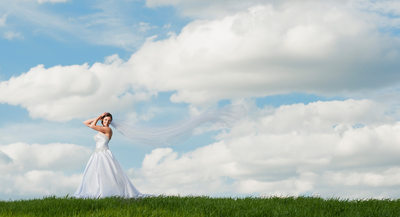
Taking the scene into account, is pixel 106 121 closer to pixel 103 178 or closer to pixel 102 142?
pixel 102 142

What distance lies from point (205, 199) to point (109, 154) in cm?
394

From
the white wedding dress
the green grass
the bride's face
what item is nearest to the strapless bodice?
the white wedding dress

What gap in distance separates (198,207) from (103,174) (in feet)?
14.6

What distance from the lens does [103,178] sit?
658 inches

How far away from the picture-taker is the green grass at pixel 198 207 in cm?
1290

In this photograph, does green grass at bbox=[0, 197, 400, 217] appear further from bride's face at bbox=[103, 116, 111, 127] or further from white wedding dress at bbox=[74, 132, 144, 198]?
bride's face at bbox=[103, 116, 111, 127]

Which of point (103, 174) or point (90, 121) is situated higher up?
point (90, 121)

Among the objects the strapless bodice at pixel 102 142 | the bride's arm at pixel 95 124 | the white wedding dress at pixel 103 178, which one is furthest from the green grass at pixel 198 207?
the bride's arm at pixel 95 124

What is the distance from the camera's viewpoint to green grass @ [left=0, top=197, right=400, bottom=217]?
12898 millimetres

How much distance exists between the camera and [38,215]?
12898 millimetres

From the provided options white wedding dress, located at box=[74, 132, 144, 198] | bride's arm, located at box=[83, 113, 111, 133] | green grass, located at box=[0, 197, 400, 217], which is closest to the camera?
green grass, located at box=[0, 197, 400, 217]

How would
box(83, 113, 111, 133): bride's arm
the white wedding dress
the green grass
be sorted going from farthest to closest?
box(83, 113, 111, 133): bride's arm
the white wedding dress
the green grass

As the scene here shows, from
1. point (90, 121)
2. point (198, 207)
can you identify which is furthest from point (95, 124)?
point (198, 207)

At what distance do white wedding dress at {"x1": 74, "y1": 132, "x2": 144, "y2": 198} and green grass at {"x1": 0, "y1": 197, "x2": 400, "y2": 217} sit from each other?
1.66 m
